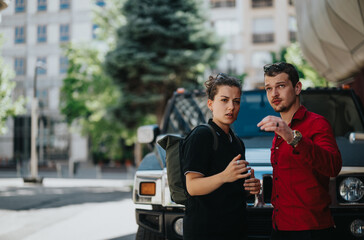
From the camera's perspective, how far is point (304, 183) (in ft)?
7.17

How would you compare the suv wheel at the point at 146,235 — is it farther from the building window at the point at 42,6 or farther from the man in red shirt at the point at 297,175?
the building window at the point at 42,6

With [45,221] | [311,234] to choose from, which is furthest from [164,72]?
[311,234]

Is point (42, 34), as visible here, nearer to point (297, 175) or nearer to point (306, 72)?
point (306, 72)

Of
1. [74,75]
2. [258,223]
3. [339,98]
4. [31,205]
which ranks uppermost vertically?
[74,75]

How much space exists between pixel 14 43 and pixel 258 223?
144ft

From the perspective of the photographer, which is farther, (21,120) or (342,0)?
(21,120)

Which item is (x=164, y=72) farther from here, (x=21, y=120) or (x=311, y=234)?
(x=21, y=120)

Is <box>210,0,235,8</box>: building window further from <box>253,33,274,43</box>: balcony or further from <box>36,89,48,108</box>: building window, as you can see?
<box>36,89,48,108</box>: building window

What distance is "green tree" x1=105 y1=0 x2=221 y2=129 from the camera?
17.4m

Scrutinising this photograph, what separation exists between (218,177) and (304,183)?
47cm

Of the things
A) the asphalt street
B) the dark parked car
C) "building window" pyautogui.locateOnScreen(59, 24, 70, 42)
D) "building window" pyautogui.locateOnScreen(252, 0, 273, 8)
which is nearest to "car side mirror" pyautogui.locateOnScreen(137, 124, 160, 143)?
the dark parked car

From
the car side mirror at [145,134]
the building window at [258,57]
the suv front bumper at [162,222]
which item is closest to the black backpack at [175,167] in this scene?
the suv front bumper at [162,222]

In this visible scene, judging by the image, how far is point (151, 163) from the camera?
3986 mm

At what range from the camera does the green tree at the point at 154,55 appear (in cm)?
Answer: 1742
